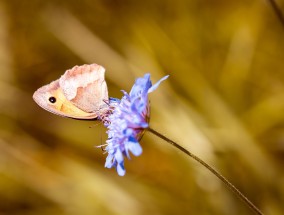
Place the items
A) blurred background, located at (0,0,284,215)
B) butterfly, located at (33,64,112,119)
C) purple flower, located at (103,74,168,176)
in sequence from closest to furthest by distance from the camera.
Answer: purple flower, located at (103,74,168,176) < butterfly, located at (33,64,112,119) < blurred background, located at (0,0,284,215)

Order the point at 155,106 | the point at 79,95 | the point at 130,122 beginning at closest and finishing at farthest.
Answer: the point at 130,122, the point at 79,95, the point at 155,106

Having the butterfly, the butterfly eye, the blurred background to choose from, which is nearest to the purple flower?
the butterfly

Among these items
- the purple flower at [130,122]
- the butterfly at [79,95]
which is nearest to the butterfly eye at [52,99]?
the butterfly at [79,95]

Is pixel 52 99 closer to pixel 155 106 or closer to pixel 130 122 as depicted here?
pixel 130 122

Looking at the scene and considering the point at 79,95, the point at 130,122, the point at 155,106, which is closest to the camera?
the point at 130,122

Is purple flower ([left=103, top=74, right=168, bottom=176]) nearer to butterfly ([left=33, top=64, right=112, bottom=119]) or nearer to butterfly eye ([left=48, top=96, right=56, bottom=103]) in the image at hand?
butterfly ([left=33, top=64, right=112, bottom=119])

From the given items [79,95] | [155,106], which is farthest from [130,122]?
[155,106]

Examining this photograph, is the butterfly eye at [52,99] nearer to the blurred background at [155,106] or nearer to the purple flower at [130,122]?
the purple flower at [130,122]
